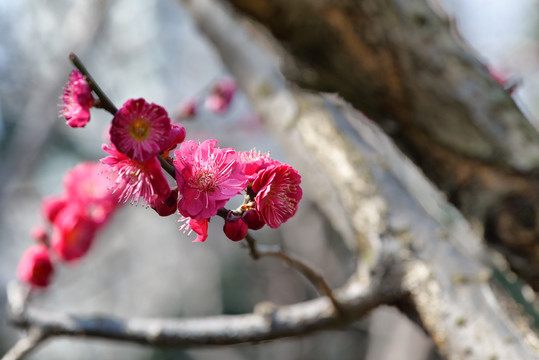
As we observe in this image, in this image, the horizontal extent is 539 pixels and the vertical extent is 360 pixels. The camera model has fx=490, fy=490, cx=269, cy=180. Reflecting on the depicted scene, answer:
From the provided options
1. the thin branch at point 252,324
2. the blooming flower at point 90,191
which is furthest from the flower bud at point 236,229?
the blooming flower at point 90,191

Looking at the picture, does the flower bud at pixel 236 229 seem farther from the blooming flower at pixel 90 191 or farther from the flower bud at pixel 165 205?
the blooming flower at pixel 90 191

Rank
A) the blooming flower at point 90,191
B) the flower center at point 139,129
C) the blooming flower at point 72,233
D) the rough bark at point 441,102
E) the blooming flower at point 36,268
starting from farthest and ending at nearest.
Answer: the blooming flower at point 90,191
the blooming flower at point 72,233
the blooming flower at point 36,268
the rough bark at point 441,102
the flower center at point 139,129

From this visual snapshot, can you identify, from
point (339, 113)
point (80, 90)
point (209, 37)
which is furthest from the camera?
point (209, 37)

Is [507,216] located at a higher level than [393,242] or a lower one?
higher

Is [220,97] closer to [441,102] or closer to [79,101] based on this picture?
[441,102]

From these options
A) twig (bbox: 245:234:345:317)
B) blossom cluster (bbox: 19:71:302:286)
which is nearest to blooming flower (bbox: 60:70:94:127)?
blossom cluster (bbox: 19:71:302:286)

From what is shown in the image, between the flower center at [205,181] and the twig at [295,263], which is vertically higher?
the flower center at [205,181]

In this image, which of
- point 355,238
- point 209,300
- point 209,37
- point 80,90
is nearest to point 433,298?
point 355,238

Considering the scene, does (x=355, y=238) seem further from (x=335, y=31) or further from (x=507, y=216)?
(x=335, y=31)
